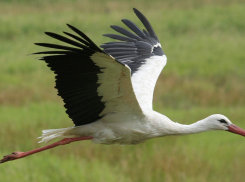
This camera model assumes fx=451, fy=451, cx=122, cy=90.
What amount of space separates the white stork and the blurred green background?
7.07 ft

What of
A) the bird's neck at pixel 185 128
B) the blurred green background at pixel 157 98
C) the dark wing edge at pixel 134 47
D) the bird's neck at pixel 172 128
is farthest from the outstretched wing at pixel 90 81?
the blurred green background at pixel 157 98

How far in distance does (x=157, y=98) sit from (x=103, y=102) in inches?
277

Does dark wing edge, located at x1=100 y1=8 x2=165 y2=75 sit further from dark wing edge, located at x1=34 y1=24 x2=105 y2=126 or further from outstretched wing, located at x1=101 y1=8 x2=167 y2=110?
dark wing edge, located at x1=34 y1=24 x2=105 y2=126

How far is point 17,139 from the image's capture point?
325 inches

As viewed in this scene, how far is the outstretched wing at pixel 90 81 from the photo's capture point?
13.1ft

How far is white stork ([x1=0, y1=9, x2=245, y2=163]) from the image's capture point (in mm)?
4035

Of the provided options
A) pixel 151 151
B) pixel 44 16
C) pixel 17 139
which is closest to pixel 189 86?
pixel 151 151

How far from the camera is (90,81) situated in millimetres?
4277

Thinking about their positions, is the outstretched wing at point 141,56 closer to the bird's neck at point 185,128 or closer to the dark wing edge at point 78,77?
the bird's neck at point 185,128

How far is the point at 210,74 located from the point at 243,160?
6.54 m

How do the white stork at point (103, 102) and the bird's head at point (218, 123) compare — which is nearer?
the white stork at point (103, 102)

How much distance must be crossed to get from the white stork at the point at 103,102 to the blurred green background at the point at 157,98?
2155mm

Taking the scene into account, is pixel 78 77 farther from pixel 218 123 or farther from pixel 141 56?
pixel 141 56

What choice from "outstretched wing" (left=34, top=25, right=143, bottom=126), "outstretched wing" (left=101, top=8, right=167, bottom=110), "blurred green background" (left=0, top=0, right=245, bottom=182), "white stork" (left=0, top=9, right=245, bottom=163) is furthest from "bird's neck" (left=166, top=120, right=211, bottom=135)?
"blurred green background" (left=0, top=0, right=245, bottom=182)
